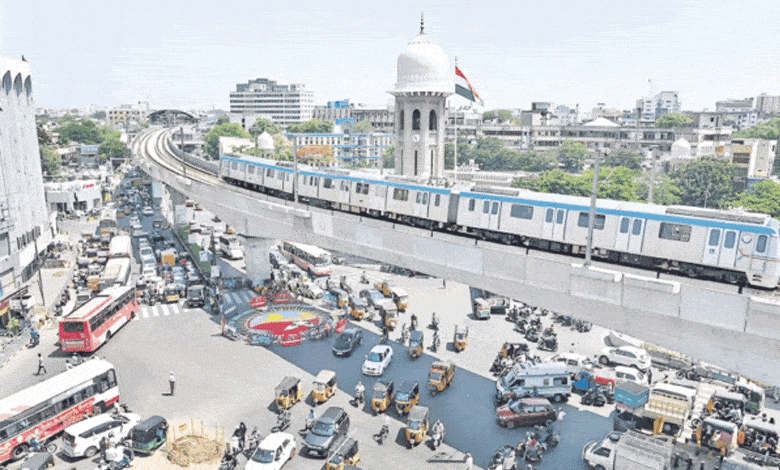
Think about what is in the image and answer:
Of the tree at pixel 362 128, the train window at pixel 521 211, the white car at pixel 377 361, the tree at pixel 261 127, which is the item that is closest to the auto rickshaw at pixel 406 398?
the white car at pixel 377 361

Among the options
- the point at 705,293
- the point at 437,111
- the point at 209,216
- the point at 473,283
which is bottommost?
the point at 209,216

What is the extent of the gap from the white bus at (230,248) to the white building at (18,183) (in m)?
16.9

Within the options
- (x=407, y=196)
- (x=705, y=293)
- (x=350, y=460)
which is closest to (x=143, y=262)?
(x=407, y=196)

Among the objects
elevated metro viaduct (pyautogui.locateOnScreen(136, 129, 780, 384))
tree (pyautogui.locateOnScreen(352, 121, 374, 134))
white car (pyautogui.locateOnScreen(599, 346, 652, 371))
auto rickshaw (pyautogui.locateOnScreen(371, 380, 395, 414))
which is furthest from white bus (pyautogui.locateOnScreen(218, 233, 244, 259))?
tree (pyautogui.locateOnScreen(352, 121, 374, 134))

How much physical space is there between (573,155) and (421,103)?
6687 cm

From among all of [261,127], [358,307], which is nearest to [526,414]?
[358,307]

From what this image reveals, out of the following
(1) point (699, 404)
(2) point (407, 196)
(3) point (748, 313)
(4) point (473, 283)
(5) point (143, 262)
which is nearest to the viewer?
(3) point (748, 313)

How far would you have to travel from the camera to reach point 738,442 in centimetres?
2564

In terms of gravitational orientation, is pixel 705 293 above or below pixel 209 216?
above

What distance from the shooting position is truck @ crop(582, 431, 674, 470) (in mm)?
21891

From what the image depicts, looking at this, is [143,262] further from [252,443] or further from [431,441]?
[431,441]

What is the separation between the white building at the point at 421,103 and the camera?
54812 mm

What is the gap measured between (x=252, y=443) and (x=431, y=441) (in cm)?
836

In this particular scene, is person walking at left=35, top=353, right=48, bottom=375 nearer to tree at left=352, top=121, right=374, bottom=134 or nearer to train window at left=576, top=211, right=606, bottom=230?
train window at left=576, top=211, right=606, bottom=230
